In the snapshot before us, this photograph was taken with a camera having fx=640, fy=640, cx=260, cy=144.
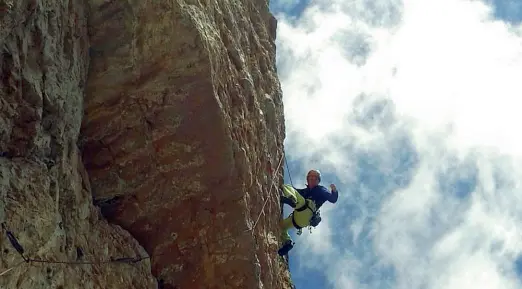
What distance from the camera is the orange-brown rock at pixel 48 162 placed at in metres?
7.04


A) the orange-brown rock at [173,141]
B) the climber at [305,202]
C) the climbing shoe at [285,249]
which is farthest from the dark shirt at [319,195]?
the orange-brown rock at [173,141]

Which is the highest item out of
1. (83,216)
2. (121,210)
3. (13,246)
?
(121,210)

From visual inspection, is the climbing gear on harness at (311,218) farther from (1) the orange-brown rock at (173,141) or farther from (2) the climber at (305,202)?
(1) the orange-brown rock at (173,141)

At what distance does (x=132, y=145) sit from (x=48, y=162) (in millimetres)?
2000

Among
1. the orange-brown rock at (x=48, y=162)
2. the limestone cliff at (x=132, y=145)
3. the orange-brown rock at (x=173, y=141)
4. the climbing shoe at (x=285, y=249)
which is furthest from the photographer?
the climbing shoe at (x=285, y=249)

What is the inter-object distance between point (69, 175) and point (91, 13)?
2653 mm

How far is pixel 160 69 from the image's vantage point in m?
9.83

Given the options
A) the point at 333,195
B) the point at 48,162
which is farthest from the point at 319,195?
the point at 48,162

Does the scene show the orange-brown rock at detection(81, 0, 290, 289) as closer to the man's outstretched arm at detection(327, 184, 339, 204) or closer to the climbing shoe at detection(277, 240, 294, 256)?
the climbing shoe at detection(277, 240, 294, 256)

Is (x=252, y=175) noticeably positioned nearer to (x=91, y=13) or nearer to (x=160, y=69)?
(x=160, y=69)

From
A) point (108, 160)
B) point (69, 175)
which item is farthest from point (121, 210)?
point (69, 175)

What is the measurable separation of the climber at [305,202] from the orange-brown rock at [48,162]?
449 cm

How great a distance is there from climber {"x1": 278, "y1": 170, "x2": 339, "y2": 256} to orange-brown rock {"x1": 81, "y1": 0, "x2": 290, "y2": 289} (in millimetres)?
2349

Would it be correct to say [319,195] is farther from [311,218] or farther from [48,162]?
[48,162]
